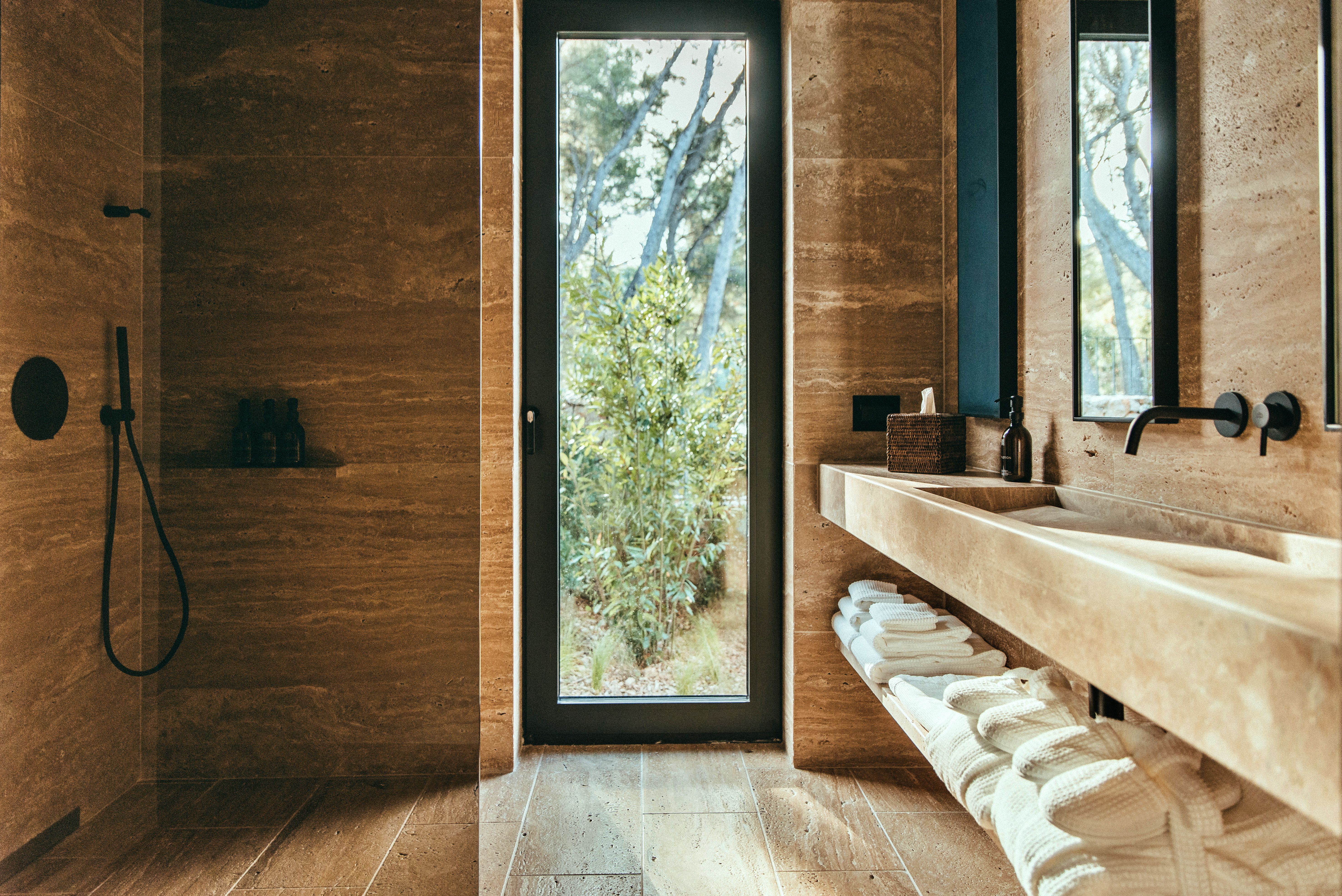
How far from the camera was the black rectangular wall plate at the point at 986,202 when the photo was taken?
183cm

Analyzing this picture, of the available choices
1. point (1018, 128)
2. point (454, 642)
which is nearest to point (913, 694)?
point (454, 642)

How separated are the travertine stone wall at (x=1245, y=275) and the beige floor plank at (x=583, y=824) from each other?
139 cm

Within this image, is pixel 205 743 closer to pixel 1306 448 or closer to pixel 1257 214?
pixel 1306 448

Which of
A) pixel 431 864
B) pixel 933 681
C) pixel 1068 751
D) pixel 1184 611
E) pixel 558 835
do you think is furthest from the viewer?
pixel 558 835

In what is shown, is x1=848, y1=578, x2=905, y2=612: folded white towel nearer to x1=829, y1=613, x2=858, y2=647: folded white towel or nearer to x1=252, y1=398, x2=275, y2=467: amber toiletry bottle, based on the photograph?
x1=829, y1=613, x2=858, y2=647: folded white towel

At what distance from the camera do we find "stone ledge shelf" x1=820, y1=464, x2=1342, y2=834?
1.72 ft

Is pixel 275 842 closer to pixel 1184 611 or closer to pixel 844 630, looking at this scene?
pixel 1184 611

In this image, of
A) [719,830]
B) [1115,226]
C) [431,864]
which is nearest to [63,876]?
[431,864]

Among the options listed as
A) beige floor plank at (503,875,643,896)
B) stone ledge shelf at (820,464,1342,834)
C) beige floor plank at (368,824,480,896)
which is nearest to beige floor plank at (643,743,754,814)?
beige floor plank at (503,875,643,896)

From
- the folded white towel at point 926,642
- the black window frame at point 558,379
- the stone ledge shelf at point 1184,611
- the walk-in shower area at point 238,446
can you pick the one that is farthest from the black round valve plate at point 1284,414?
the black window frame at point 558,379

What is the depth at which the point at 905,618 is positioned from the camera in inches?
70.3

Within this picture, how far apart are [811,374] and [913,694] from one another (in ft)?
3.32

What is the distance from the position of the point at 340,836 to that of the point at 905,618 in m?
1.30

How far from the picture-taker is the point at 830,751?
219cm
